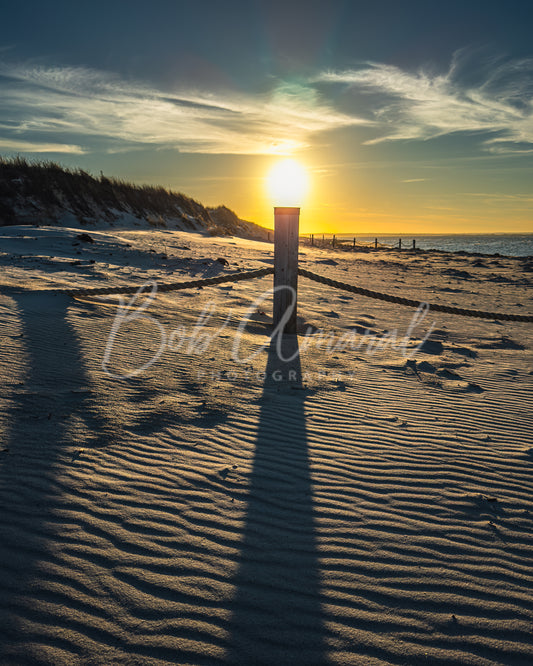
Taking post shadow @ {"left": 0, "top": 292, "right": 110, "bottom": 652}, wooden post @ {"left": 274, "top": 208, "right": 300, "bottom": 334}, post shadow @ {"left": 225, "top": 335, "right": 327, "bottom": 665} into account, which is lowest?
post shadow @ {"left": 225, "top": 335, "right": 327, "bottom": 665}

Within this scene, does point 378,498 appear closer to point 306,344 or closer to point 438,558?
point 438,558

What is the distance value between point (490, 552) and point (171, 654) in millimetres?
1866

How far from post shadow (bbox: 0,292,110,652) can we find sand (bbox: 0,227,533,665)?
0.05 feet

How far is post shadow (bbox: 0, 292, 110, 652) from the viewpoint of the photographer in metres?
1.98

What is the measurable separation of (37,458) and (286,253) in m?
4.41

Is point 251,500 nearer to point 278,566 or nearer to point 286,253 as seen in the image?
point 278,566

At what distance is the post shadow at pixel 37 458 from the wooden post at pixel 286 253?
2.99 metres

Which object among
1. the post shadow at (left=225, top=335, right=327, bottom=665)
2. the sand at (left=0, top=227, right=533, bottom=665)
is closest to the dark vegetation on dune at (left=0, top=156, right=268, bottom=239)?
the sand at (left=0, top=227, right=533, bottom=665)

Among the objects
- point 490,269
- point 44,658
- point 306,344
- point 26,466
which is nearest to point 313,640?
point 44,658

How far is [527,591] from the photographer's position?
230 cm

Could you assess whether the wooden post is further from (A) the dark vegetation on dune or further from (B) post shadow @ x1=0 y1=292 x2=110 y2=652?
(A) the dark vegetation on dune

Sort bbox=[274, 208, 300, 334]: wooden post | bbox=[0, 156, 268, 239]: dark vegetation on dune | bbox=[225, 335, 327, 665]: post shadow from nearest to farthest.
Answer: bbox=[225, 335, 327, 665]: post shadow, bbox=[274, 208, 300, 334]: wooden post, bbox=[0, 156, 268, 239]: dark vegetation on dune

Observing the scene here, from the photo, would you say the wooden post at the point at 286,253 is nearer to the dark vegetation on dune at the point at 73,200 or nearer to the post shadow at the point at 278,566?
→ the post shadow at the point at 278,566

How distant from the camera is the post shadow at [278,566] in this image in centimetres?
189
